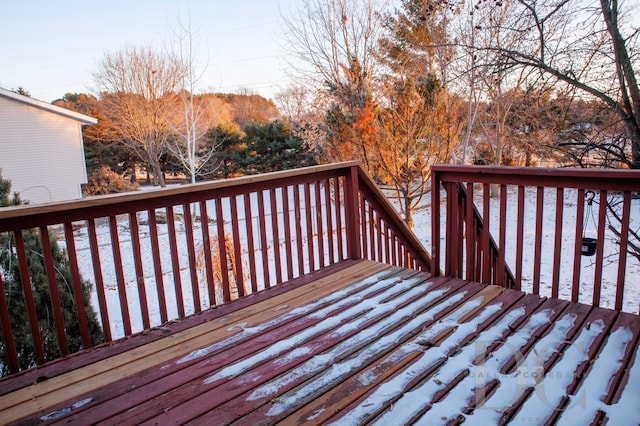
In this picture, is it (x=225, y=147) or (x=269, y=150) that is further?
(x=225, y=147)

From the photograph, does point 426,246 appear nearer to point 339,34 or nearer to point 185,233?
point 339,34

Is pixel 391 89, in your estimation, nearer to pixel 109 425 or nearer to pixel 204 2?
pixel 204 2

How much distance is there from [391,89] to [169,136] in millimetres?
11045

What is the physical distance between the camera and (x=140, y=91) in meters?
15.6

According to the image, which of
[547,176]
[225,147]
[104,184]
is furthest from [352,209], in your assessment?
[225,147]

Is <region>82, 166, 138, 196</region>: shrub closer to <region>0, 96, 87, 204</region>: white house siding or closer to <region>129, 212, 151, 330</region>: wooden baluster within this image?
<region>0, 96, 87, 204</region>: white house siding

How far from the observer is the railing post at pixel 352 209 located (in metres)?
3.44

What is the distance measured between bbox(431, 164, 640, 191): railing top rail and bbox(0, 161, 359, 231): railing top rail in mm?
1221

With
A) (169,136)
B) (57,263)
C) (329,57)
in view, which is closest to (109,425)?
(57,263)

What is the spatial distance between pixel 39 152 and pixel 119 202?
13.5m

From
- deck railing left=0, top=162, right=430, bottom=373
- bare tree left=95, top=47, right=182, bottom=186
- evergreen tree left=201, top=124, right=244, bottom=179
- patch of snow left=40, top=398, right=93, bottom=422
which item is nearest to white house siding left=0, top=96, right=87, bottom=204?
bare tree left=95, top=47, right=182, bottom=186

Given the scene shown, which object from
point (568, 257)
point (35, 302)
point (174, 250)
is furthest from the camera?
point (568, 257)

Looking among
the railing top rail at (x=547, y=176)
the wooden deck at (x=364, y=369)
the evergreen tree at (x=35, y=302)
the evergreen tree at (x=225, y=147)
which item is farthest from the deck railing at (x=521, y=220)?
the evergreen tree at (x=225, y=147)

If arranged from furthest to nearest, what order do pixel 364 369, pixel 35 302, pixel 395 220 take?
1. pixel 395 220
2. pixel 35 302
3. pixel 364 369
